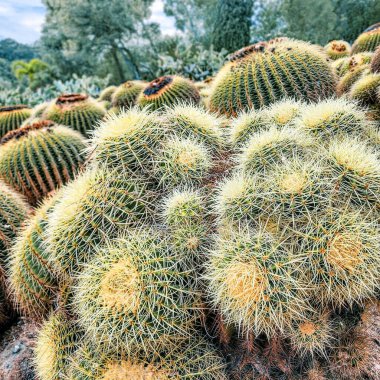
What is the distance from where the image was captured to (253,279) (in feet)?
4.13

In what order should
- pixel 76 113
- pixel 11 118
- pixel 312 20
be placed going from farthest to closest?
pixel 312 20 < pixel 11 118 < pixel 76 113

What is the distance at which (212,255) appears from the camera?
145cm

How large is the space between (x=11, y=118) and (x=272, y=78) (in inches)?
159

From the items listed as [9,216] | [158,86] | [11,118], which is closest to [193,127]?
[9,216]

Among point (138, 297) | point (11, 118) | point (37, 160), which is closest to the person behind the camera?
point (138, 297)

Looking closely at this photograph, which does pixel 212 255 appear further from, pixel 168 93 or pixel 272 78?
pixel 168 93

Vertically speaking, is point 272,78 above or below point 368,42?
above

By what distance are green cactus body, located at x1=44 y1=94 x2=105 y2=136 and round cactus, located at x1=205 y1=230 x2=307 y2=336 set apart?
3557 millimetres

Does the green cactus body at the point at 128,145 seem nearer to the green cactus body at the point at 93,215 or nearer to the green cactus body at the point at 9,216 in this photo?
the green cactus body at the point at 93,215

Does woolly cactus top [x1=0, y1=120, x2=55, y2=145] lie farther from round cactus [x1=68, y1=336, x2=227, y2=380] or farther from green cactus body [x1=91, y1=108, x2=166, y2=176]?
round cactus [x1=68, y1=336, x2=227, y2=380]

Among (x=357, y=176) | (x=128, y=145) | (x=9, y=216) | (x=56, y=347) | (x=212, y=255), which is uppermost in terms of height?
(x=128, y=145)

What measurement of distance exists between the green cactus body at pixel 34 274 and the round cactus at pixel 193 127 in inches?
36.3

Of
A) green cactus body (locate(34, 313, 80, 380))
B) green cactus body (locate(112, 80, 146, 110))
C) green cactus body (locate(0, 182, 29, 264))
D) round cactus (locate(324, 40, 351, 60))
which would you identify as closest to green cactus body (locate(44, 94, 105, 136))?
green cactus body (locate(112, 80, 146, 110))

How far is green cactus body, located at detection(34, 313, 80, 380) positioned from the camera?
163 cm
